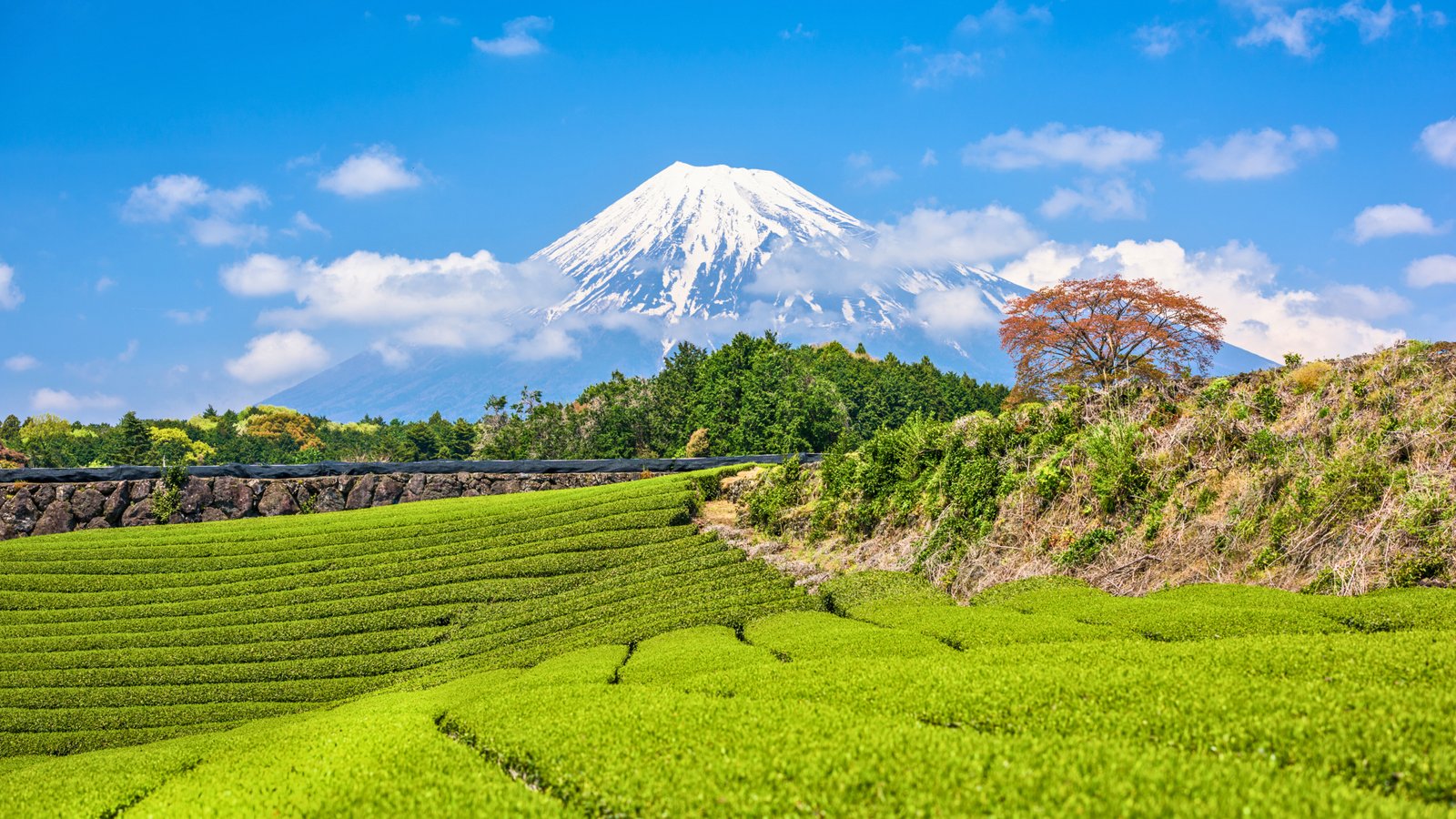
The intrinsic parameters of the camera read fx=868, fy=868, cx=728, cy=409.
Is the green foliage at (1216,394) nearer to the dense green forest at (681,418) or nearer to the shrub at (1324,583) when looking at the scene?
the shrub at (1324,583)

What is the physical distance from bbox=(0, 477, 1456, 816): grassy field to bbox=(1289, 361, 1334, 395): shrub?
5550 mm

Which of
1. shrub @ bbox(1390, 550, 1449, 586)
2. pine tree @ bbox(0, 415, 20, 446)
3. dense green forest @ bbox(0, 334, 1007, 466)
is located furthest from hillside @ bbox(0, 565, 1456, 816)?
pine tree @ bbox(0, 415, 20, 446)

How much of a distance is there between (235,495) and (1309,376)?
26.0 meters

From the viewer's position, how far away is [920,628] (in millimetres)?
9711

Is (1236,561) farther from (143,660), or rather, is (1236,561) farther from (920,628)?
(143,660)

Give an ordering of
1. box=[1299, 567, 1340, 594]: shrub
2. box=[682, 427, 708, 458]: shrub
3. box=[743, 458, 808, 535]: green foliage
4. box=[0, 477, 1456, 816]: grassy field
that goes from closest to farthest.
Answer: box=[0, 477, 1456, 816]: grassy field, box=[1299, 567, 1340, 594]: shrub, box=[743, 458, 808, 535]: green foliage, box=[682, 427, 708, 458]: shrub

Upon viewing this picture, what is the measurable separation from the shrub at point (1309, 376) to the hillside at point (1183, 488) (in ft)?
0.08

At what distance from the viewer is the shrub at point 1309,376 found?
13.7 meters

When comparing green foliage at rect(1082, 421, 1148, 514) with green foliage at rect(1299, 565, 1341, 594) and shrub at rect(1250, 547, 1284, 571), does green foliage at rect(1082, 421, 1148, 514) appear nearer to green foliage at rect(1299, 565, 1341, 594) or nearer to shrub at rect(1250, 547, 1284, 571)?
shrub at rect(1250, 547, 1284, 571)

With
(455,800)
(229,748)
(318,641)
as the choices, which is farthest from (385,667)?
(455,800)

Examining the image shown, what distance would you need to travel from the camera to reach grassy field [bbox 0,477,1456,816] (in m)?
4.56

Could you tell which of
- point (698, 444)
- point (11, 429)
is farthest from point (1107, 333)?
point (11, 429)

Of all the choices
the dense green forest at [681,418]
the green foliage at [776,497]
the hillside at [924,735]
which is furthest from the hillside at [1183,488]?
the dense green forest at [681,418]

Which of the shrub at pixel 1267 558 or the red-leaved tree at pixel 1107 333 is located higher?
the red-leaved tree at pixel 1107 333
